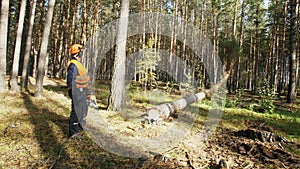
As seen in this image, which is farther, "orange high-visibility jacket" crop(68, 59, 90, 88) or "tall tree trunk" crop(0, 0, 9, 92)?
"tall tree trunk" crop(0, 0, 9, 92)

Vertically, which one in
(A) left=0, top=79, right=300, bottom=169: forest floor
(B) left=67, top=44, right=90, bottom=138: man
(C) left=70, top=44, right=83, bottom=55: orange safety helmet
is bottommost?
(A) left=0, top=79, right=300, bottom=169: forest floor

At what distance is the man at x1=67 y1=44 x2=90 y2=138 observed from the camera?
213 inches

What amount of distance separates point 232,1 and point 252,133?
2548cm

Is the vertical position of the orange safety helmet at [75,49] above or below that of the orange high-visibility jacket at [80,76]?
above

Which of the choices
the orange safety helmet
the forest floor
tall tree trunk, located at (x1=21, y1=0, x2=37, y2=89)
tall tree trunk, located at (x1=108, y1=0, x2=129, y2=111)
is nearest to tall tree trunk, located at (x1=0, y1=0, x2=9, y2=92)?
tall tree trunk, located at (x1=21, y1=0, x2=37, y2=89)

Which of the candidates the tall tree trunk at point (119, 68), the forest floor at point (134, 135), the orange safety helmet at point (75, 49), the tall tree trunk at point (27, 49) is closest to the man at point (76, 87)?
the orange safety helmet at point (75, 49)

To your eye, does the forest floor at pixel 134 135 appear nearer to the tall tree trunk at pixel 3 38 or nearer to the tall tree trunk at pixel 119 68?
the tall tree trunk at pixel 119 68

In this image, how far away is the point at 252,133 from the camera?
592 centimetres

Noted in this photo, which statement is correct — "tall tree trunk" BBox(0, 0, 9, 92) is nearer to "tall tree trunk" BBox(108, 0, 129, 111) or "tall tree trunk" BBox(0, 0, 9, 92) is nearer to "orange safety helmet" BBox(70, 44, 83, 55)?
"tall tree trunk" BBox(108, 0, 129, 111)

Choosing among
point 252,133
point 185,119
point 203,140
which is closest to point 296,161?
point 252,133

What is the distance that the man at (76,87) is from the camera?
5.41m

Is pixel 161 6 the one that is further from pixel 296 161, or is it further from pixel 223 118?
pixel 296 161

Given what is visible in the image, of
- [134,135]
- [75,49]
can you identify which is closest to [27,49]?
[75,49]

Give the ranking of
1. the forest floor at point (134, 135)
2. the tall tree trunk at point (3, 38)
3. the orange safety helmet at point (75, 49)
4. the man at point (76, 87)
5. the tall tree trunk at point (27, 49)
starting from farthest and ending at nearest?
the tall tree trunk at point (27, 49)
the tall tree trunk at point (3, 38)
the orange safety helmet at point (75, 49)
the man at point (76, 87)
the forest floor at point (134, 135)
